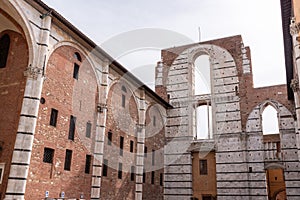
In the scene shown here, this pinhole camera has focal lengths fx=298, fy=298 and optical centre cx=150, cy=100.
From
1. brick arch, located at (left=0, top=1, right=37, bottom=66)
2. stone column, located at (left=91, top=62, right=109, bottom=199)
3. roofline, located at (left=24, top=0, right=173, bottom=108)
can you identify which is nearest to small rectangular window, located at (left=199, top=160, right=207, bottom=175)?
roofline, located at (left=24, top=0, right=173, bottom=108)

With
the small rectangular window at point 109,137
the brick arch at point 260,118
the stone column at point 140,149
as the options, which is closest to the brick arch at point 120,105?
the stone column at point 140,149

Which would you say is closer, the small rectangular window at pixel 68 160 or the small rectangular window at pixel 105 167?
the small rectangular window at pixel 68 160

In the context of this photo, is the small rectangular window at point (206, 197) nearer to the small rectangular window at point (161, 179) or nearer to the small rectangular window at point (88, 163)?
the small rectangular window at point (161, 179)

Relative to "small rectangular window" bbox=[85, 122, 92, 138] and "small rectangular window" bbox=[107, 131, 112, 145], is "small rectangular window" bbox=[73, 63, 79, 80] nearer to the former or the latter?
"small rectangular window" bbox=[85, 122, 92, 138]

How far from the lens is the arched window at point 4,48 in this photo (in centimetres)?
1227

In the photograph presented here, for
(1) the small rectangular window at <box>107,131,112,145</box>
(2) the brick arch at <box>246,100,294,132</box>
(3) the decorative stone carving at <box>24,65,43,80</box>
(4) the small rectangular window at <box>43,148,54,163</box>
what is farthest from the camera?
(2) the brick arch at <box>246,100,294,132</box>

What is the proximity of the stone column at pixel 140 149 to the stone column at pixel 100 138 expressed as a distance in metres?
4.04

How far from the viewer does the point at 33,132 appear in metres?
10.7

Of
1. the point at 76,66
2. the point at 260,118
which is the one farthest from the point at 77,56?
the point at 260,118

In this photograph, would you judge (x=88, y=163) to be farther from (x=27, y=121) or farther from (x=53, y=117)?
(x=27, y=121)

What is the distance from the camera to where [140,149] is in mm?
18547

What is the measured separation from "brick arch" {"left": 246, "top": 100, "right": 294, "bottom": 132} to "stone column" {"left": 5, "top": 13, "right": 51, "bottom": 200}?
14.0m

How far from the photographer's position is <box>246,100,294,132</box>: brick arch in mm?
18562

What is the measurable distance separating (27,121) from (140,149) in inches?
356
